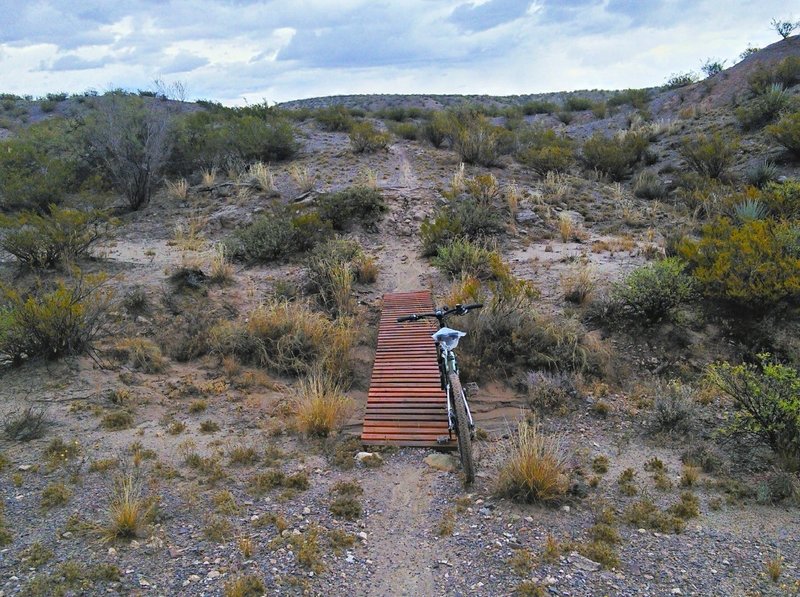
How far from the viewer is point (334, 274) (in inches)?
330

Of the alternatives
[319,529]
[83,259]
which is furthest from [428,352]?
[83,259]

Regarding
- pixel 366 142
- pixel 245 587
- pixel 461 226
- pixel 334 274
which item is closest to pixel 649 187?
pixel 461 226

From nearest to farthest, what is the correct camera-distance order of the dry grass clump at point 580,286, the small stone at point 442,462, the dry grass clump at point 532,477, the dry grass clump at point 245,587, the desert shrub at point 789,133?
the dry grass clump at point 245,587, the dry grass clump at point 532,477, the small stone at point 442,462, the dry grass clump at point 580,286, the desert shrub at point 789,133

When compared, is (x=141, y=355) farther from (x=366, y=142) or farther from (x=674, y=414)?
(x=366, y=142)

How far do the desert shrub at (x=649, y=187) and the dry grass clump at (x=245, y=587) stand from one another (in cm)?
1405

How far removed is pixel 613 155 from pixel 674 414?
13.2 m

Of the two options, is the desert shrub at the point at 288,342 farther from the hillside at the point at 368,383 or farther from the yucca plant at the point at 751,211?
the yucca plant at the point at 751,211

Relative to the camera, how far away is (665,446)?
480 centimetres

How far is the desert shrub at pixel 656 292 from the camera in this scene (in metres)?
6.88

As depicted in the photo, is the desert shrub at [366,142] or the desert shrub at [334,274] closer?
the desert shrub at [334,274]

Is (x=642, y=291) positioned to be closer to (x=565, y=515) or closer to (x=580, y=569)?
(x=565, y=515)

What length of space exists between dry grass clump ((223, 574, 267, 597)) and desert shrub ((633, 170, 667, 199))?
1405cm

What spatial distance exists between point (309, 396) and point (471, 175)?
10940 mm

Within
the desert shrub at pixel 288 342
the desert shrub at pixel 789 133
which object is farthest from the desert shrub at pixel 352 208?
the desert shrub at pixel 789 133
